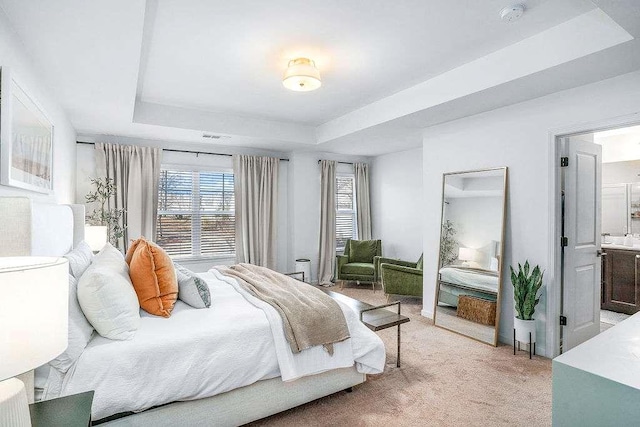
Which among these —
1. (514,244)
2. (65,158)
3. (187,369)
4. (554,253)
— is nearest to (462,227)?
(514,244)

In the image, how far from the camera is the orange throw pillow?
7.34ft

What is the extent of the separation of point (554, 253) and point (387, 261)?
2649 mm

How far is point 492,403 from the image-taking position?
2.34 metres

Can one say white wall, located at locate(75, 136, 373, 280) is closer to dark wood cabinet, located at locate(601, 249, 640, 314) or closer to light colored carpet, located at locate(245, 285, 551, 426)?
light colored carpet, located at locate(245, 285, 551, 426)

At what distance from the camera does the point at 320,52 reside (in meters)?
2.83

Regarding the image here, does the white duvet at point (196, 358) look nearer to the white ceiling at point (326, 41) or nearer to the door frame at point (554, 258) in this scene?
the door frame at point (554, 258)

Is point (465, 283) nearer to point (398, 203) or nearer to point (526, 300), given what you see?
point (526, 300)

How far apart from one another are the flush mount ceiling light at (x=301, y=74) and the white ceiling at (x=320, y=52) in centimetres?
8

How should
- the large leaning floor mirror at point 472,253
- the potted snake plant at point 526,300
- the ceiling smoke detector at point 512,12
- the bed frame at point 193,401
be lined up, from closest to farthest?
the bed frame at point 193,401, the ceiling smoke detector at point 512,12, the potted snake plant at point 526,300, the large leaning floor mirror at point 472,253

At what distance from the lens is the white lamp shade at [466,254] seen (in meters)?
3.73

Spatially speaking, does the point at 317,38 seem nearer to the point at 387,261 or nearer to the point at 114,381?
the point at 114,381

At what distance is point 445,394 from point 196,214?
14.1 ft

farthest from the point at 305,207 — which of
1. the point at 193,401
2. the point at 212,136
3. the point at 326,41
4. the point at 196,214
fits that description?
the point at 193,401

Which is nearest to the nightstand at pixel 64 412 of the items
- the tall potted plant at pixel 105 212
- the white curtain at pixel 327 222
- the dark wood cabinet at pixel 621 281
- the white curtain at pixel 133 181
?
the tall potted plant at pixel 105 212
